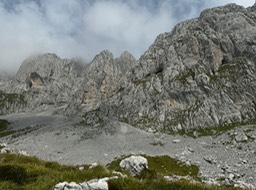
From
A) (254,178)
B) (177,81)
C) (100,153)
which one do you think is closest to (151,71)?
(177,81)

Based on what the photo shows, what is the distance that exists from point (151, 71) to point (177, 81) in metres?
27.1

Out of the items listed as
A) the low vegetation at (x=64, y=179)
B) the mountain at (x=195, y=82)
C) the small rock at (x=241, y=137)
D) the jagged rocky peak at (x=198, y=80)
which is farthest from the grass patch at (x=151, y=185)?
the jagged rocky peak at (x=198, y=80)

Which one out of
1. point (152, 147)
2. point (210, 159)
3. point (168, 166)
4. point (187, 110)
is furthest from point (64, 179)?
point (187, 110)

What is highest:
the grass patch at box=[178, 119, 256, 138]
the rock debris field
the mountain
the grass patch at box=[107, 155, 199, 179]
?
the mountain

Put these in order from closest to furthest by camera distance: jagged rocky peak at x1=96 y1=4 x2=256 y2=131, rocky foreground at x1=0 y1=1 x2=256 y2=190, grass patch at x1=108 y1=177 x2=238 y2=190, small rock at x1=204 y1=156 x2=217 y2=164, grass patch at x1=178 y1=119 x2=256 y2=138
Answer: grass patch at x1=108 y1=177 x2=238 y2=190 → small rock at x1=204 y1=156 x2=217 y2=164 → rocky foreground at x1=0 y1=1 x2=256 y2=190 → grass patch at x1=178 y1=119 x2=256 y2=138 → jagged rocky peak at x1=96 y1=4 x2=256 y2=131

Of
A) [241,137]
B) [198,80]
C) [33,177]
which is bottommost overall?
[241,137]

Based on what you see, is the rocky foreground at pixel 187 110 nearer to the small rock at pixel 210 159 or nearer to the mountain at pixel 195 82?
the mountain at pixel 195 82

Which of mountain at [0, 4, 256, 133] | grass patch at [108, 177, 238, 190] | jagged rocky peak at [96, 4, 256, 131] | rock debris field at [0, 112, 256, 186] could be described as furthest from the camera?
jagged rocky peak at [96, 4, 256, 131]

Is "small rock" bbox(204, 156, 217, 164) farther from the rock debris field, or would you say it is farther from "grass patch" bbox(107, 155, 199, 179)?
"grass patch" bbox(107, 155, 199, 179)

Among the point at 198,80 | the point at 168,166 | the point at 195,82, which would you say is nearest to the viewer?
the point at 168,166

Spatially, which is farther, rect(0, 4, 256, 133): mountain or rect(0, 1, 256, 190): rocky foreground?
rect(0, 4, 256, 133): mountain

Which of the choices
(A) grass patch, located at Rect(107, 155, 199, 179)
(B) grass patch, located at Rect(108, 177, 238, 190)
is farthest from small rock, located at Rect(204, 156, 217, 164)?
(B) grass patch, located at Rect(108, 177, 238, 190)

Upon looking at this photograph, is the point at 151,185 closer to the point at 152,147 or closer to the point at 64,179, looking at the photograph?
the point at 64,179

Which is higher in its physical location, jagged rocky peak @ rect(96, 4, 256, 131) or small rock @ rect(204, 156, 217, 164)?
jagged rocky peak @ rect(96, 4, 256, 131)
